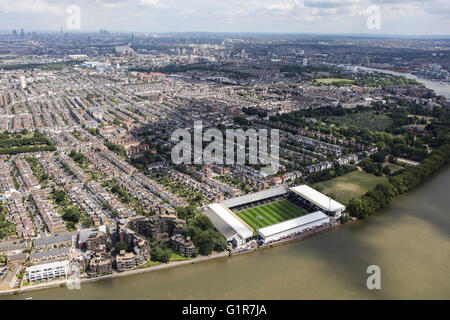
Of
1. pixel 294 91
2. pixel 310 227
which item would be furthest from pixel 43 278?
pixel 294 91

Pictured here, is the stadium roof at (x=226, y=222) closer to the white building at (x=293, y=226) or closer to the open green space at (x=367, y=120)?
the white building at (x=293, y=226)

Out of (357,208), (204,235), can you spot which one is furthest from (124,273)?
(357,208)

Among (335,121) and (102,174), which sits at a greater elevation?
(335,121)

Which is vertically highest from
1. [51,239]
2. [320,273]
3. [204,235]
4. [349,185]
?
[349,185]

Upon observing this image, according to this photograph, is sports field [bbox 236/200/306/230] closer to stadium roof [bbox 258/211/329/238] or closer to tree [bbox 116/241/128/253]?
stadium roof [bbox 258/211/329/238]

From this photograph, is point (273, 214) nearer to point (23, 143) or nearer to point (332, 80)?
point (23, 143)

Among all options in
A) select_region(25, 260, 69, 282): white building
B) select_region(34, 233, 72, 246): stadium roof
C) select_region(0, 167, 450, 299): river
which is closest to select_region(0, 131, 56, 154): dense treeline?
select_region(34, 233, 72, 246): stadium roof

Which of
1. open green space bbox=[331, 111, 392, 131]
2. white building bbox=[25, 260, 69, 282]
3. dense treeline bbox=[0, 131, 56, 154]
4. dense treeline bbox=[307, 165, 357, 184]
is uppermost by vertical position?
open green space bbox=[331, 111, 392, 131]

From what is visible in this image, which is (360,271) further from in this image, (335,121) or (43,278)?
(335,121)
